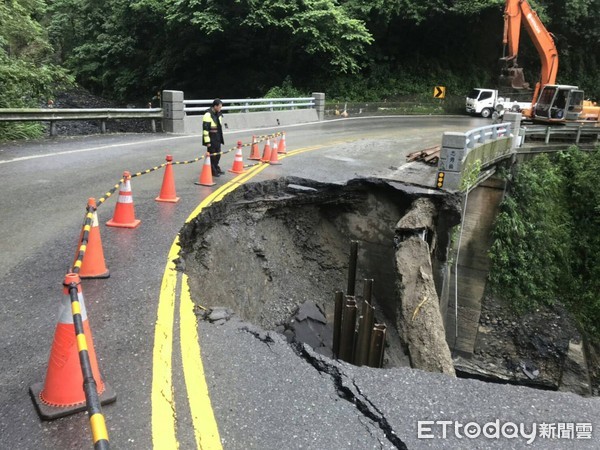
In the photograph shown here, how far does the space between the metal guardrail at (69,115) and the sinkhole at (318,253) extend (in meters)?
7.93

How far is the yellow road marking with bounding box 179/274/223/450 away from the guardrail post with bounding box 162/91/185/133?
13.7 m

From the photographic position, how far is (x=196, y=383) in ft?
12.0

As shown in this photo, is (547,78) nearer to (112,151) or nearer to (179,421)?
(112,151)

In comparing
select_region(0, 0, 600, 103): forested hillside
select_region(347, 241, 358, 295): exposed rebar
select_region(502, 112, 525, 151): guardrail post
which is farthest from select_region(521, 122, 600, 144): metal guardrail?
select_region(0, 0, 600, 103): forested hillside

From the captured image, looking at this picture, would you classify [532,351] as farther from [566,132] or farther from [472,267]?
[566,132]

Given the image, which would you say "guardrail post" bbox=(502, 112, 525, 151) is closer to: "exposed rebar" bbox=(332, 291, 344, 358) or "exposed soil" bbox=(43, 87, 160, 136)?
"exposed rebar" bbox=(332, 291, 344, 358)

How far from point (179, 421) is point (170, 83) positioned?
34.1 m

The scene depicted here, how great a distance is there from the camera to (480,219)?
1448 centimetres

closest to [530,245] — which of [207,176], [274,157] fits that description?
[274,157]

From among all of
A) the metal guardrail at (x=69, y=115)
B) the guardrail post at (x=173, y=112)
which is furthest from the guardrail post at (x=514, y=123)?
the metal guardrail at (x=69, y=115)

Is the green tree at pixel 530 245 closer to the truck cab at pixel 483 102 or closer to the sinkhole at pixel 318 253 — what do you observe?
the sinkhole at pixel 318 253

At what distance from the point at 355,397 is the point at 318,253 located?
24.8ft

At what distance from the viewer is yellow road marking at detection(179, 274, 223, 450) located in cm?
312

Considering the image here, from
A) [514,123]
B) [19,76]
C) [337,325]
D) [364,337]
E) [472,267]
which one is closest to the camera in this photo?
[364,337]
